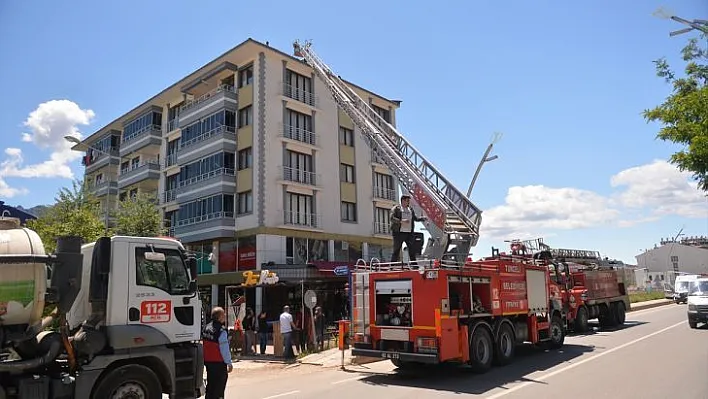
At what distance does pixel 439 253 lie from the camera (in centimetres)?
1398

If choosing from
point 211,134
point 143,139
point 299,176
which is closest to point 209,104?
point 211,134

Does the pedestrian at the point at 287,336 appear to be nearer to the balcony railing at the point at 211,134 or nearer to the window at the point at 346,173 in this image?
the balcony railing at the point at 211,134

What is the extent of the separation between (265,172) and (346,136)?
29.4 feet

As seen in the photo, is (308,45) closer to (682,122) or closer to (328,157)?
(328,157)

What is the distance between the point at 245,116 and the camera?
113 ft

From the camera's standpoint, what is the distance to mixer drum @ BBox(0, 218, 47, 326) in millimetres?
6574

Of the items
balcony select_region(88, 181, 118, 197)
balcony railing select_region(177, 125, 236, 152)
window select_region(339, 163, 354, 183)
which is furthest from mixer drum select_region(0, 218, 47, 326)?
balcony select_region(88, 181, 118, 197)

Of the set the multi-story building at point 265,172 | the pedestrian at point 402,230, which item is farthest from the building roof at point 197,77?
the pedestrian at point 402,230

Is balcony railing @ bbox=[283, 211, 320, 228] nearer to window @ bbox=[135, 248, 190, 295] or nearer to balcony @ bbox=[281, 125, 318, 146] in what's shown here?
balcony @ bbox=[281, 125, 318, 146]

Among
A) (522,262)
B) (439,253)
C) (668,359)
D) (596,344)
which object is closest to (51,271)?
(439,253)

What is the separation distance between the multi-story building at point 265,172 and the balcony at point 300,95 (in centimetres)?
7

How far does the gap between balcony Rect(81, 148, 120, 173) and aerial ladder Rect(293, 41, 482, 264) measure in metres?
34.2

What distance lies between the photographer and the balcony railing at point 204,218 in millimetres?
33125

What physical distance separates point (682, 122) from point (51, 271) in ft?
38.9
